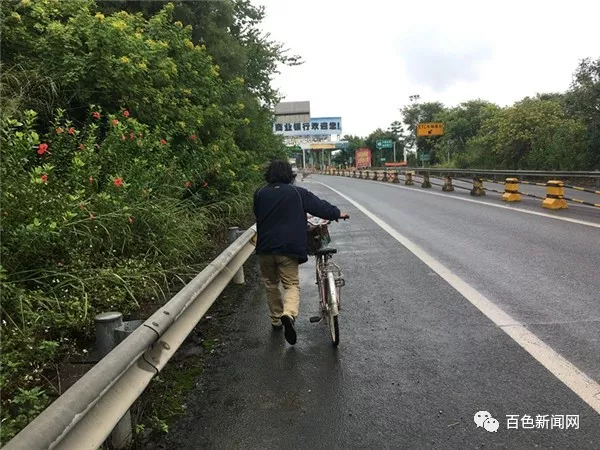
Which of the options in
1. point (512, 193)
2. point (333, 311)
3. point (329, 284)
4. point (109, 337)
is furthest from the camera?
point (512, 193)

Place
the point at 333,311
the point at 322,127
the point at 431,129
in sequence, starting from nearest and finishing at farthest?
the point at 333,311 < the point at 431,129 < the point at 322,127

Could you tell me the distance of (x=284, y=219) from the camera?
15.9 ft

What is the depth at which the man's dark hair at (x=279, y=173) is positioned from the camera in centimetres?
496

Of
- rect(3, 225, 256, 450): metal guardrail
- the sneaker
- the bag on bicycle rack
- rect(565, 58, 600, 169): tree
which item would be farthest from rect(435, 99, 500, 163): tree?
rect(3, 225, 256, 450): metal guardrail

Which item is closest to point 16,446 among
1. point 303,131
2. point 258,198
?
point 258,198

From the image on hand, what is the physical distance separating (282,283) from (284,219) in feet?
2.10

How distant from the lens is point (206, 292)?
4.47 m

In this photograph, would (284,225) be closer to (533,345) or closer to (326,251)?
(326,251)

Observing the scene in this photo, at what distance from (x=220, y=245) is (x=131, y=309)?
12.5ft

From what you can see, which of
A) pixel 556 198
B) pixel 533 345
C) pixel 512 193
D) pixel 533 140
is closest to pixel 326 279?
pixel 533 345

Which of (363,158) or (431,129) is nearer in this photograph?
(431,129)

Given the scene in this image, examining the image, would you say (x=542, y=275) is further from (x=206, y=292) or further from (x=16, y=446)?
(x=16, y=446)

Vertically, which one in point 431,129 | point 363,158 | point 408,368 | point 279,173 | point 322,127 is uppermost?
point 322,127

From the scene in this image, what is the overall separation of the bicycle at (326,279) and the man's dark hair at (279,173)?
0.64 metres
